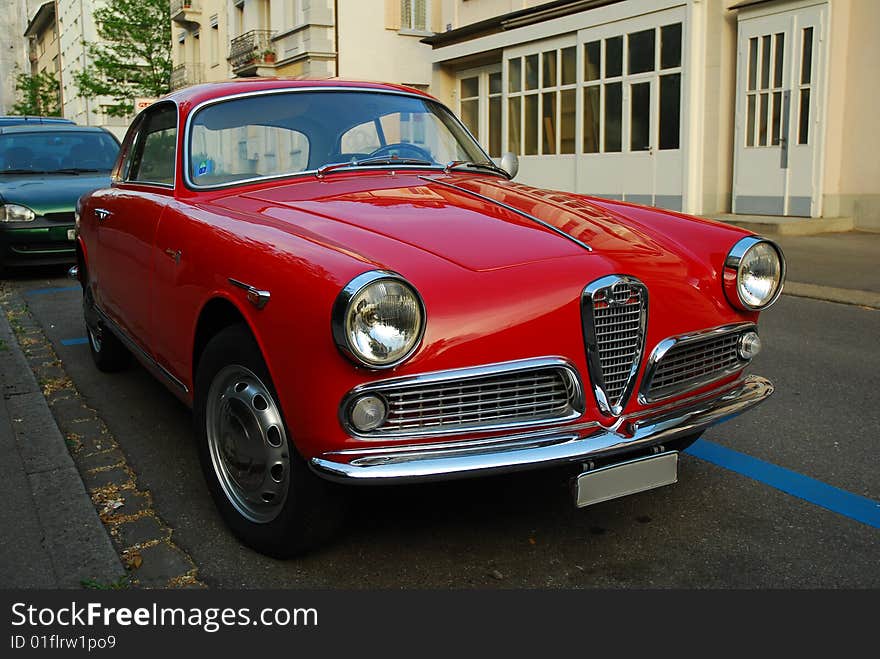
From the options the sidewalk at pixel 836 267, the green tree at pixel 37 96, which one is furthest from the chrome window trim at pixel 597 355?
the green tree at pixel 37 96

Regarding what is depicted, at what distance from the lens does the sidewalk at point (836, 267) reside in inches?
325

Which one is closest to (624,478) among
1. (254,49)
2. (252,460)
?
(252,460)

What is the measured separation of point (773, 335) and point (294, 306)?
479 cm

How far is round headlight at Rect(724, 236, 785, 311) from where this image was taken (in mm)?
3299

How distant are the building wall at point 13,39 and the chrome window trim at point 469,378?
86.6 meters

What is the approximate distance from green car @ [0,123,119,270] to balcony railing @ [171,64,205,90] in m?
25.6

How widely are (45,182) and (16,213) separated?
66 cm

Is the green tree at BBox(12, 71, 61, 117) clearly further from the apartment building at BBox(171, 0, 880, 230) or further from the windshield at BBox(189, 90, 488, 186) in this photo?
the windshield at BBox(189, 90, 488, 186)

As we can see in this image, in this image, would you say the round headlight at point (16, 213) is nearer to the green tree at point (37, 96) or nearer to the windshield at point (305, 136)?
the windshield at point (305, 136)

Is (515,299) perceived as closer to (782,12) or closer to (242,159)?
(242,159)

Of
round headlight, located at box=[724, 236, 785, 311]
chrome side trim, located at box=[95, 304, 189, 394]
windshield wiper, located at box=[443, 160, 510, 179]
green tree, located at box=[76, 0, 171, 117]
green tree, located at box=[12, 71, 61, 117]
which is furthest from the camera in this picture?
green tree, located at box=[12, 71, 61, 117]

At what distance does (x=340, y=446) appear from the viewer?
263cm

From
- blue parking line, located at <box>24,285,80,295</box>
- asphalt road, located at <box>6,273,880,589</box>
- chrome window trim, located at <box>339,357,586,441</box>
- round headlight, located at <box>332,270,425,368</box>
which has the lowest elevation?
asphalt road, located at <box>6,273,880,589</box>

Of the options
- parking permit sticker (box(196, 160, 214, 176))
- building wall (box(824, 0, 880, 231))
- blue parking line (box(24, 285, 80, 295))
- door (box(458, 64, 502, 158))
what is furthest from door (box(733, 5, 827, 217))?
parking permit sticker (box(196, 160, 214, 176))
